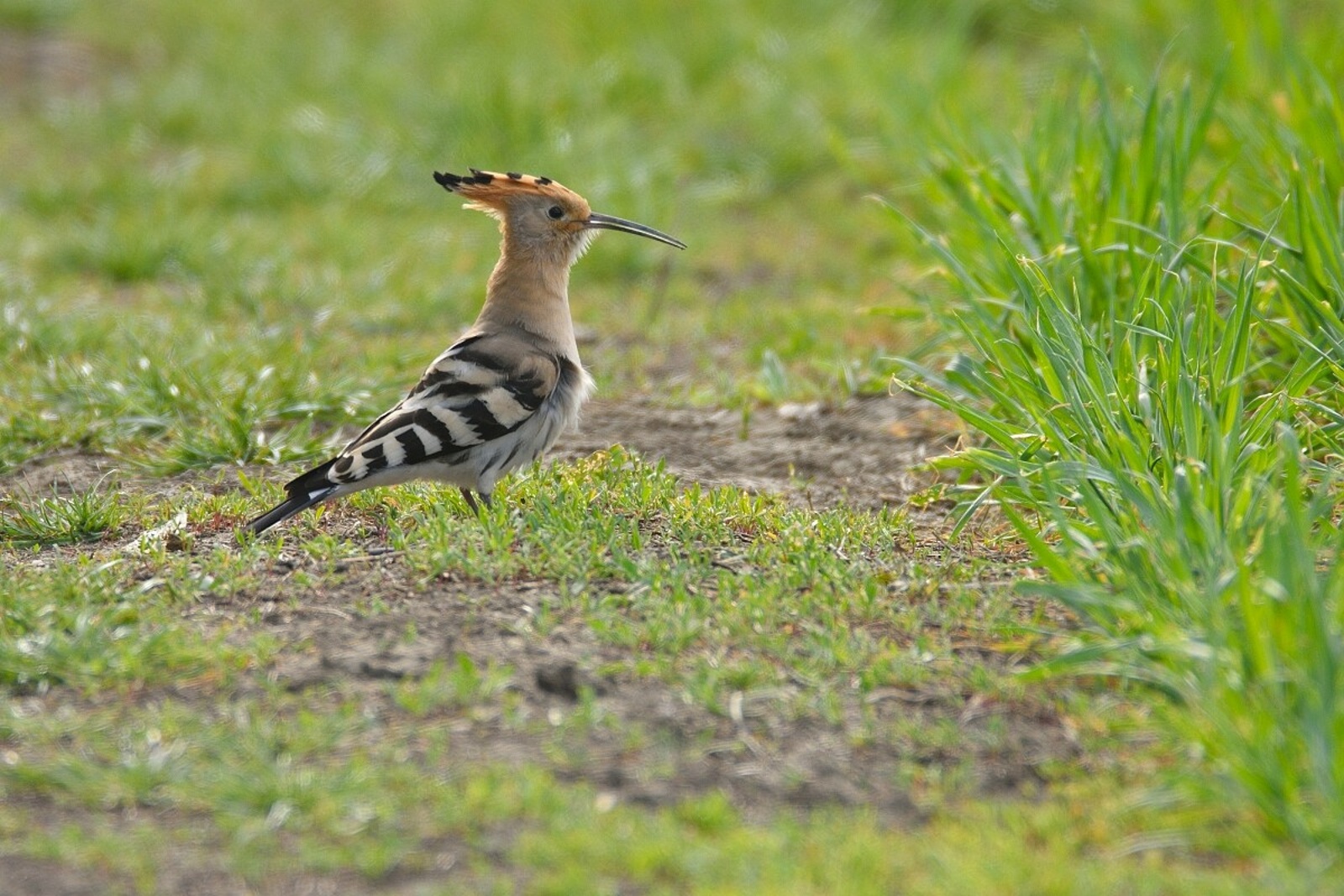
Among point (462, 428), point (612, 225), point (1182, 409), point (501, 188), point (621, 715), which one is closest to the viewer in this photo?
point (621, 715)

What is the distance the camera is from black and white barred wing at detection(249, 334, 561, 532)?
12.7ft

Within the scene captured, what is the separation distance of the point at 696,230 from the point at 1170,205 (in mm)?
2851

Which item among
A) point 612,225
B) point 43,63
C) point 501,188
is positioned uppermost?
point 43,63

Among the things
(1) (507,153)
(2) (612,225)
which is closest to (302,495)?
(2) (612,225)

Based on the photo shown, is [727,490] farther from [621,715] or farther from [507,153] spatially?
[507,153]

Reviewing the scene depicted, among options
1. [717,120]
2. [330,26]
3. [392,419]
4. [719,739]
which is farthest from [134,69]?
[719,739]

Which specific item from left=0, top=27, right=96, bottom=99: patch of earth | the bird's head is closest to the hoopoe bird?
the bird's head

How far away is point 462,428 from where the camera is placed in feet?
13.1

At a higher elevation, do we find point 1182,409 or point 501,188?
point 501,188

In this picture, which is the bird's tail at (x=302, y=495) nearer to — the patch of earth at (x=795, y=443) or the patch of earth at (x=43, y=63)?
the patch of earth at (x=795, y=443)

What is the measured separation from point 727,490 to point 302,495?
3.56ft

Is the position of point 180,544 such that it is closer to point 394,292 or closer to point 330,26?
point 394,292

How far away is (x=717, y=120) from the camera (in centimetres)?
812

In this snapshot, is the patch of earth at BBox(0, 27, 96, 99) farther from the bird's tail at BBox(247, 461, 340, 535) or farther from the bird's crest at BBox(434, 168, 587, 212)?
the bird's tail at BBox(247, 461, 340, 535)
